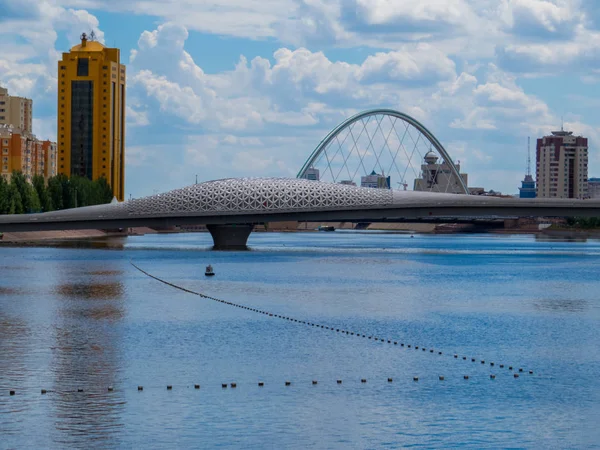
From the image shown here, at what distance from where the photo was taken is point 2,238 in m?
154

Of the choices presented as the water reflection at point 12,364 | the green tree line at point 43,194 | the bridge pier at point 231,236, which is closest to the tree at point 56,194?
the green tree line at point 43,194

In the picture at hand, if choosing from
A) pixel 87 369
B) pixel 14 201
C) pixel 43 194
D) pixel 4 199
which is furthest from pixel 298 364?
pixel 43 194

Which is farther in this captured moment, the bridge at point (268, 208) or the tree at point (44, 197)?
the tree at point (44, 197)

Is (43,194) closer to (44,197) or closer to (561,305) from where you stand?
(44,197)

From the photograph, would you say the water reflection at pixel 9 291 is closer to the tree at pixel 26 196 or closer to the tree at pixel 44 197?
the tree at pixel 26 196

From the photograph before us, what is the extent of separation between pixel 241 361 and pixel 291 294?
99.4 feet

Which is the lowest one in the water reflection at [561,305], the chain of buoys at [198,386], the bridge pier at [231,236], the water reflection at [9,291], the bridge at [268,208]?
the chain of buoys at [198,386]

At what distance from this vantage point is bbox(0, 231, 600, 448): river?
98.7 ft

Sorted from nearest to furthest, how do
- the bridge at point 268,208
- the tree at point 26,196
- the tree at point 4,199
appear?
the bridge at point 268,208 < the tree at point 4,199 < the tree at point 26,196

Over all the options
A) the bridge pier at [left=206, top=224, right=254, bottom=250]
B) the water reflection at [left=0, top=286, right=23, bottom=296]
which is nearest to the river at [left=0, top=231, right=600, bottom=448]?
→ the water reflection at [left=0, top=286, right=23, bottom=296]

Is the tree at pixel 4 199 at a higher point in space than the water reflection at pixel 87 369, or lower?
higher

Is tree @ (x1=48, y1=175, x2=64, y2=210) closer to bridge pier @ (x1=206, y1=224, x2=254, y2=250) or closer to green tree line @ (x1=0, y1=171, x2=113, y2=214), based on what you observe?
green tree line @ (x1=0, y1=171, x2=113, y2=214)

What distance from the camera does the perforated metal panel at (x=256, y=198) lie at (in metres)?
138

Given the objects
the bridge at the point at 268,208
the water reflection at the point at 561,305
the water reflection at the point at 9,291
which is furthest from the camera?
the bridge at the point at 268,208
